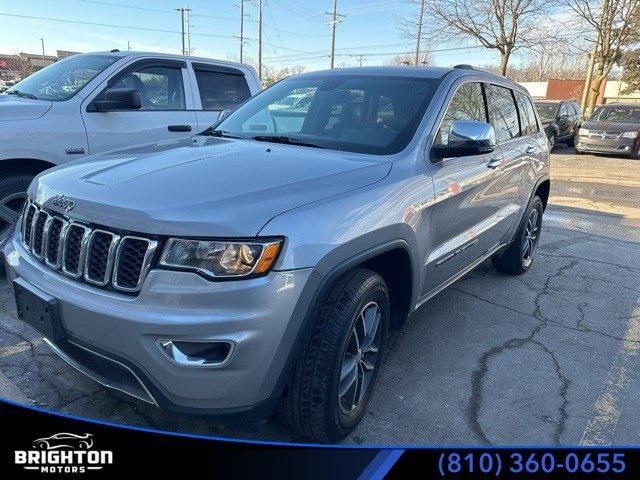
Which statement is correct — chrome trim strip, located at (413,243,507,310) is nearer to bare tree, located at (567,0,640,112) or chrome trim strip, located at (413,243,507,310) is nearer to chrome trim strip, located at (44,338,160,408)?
chrome trim strip, located at (44,338,160,408)

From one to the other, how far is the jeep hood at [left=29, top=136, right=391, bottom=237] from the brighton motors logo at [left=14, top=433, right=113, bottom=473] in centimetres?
93

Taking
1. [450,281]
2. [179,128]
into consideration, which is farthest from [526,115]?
[179,128]

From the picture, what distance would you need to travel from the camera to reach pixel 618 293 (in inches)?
188

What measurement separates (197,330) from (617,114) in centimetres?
1810

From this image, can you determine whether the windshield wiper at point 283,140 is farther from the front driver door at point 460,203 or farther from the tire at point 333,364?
the tire at point 333,364

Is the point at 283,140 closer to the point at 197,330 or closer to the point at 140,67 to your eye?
the point at 197,330

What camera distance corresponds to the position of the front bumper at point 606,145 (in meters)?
15.2

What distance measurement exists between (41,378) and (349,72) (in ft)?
9.06

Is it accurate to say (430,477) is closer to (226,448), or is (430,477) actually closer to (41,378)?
(226,448)

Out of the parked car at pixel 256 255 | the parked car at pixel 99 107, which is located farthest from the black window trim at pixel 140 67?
the parked car at pixel 256 255

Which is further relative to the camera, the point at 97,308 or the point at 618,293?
the point at 618,293

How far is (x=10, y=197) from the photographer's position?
4.07 metres

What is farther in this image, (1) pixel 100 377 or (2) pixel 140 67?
(2) pixel 140 67

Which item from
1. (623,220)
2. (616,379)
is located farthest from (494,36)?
(616,379)
